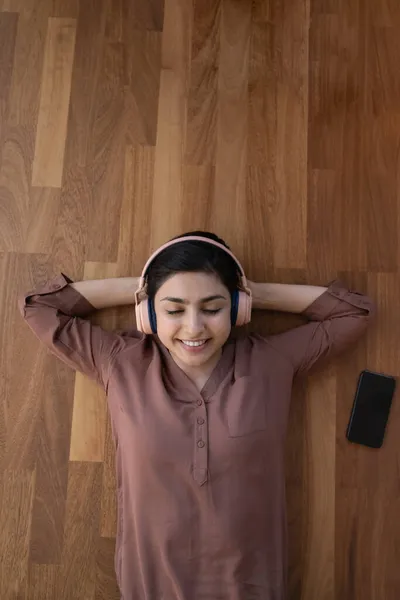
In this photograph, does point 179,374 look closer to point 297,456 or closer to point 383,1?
point 297,456

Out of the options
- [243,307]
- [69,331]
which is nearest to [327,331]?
[243,307]

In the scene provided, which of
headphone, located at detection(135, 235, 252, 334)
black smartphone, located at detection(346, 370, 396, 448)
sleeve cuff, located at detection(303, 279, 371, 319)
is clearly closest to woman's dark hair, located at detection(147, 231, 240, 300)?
headphone, located at detection(135, 235, 252, 334)

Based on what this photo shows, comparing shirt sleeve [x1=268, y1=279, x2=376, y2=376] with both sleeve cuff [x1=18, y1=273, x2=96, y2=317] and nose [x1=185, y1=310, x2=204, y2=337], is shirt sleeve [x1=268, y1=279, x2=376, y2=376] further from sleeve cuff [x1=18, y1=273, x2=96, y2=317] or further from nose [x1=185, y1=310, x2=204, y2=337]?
sleeve cuff [x1=18, y1=273, x2=96, y2=317]

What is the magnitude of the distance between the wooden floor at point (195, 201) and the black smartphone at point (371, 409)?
0.10ft

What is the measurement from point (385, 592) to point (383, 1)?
196 cm

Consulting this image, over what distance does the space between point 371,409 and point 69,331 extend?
96 centimetres

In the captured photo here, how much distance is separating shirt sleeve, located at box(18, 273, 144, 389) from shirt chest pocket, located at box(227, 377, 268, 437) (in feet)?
1.14

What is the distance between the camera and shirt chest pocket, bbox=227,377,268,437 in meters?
1.55

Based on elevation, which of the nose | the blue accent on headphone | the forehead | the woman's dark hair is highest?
the woman's dark hair

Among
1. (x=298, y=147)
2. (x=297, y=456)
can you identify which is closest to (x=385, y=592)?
(x=297, y=456)

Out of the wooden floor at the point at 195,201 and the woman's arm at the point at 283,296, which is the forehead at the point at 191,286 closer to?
the woman's arm at the point at 283,296

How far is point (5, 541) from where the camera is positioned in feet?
5.91

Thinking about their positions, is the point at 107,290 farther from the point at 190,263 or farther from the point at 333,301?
the point at 333,301

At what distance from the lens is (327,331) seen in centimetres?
172
